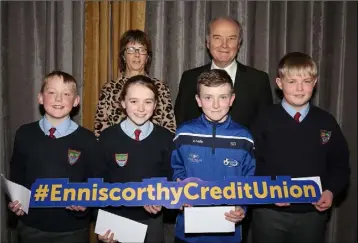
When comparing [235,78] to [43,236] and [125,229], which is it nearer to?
[125,229]

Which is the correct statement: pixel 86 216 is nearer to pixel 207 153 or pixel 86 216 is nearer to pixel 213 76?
pixel 207 153

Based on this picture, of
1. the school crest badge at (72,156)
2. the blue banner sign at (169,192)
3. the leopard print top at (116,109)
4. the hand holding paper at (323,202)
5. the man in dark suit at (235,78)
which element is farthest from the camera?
the man in dark suit at (235,78)

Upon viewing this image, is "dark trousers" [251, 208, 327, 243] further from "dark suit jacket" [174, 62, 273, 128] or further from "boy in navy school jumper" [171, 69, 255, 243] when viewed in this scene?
"dark suit jacket" [174, 62, 273, 128]

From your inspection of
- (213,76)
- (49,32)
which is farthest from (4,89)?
(213,76)

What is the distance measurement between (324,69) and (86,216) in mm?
2742

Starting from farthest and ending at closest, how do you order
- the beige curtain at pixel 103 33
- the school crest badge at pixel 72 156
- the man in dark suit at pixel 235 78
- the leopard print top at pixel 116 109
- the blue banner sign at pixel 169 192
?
the beige curtain at pixel 103 33 → the man in dark suit at pixel 235 78 → the leopard print top at pixel 116 109 → the school crest badge at pixel 72 156 → the blue banner sign at pixel 169 192

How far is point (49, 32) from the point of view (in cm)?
346

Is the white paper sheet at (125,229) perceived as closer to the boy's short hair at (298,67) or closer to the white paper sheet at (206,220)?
the white paper sheet at (206,220)

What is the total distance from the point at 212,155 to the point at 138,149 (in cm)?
49

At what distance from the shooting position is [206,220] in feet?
7.34

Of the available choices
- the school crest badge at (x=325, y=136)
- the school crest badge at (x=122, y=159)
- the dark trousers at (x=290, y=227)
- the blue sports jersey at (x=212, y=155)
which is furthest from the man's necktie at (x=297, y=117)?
the school crest badge at (x=122, y=159)

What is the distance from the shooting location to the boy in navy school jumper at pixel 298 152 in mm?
2436

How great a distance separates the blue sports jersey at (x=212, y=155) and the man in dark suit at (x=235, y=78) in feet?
1.70

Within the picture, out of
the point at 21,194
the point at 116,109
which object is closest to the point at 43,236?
the point at 21,194
